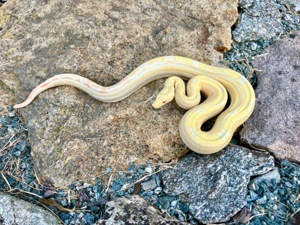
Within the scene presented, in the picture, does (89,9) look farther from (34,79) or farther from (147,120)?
(147,120)

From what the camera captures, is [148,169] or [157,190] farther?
[148,169]

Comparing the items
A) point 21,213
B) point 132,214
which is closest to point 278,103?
point 132,214

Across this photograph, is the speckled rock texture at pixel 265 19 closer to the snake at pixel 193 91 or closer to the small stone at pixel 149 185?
the snake at pixel 193 91

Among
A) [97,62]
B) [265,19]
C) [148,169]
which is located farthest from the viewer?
[265,19]

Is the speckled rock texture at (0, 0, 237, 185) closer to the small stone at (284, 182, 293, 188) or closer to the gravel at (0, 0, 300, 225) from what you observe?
the gravel at (0, 0, 300, 225)

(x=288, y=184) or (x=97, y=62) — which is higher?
(x=97, y=62)

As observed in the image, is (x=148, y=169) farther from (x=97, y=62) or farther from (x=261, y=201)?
(x=97, y=62)
